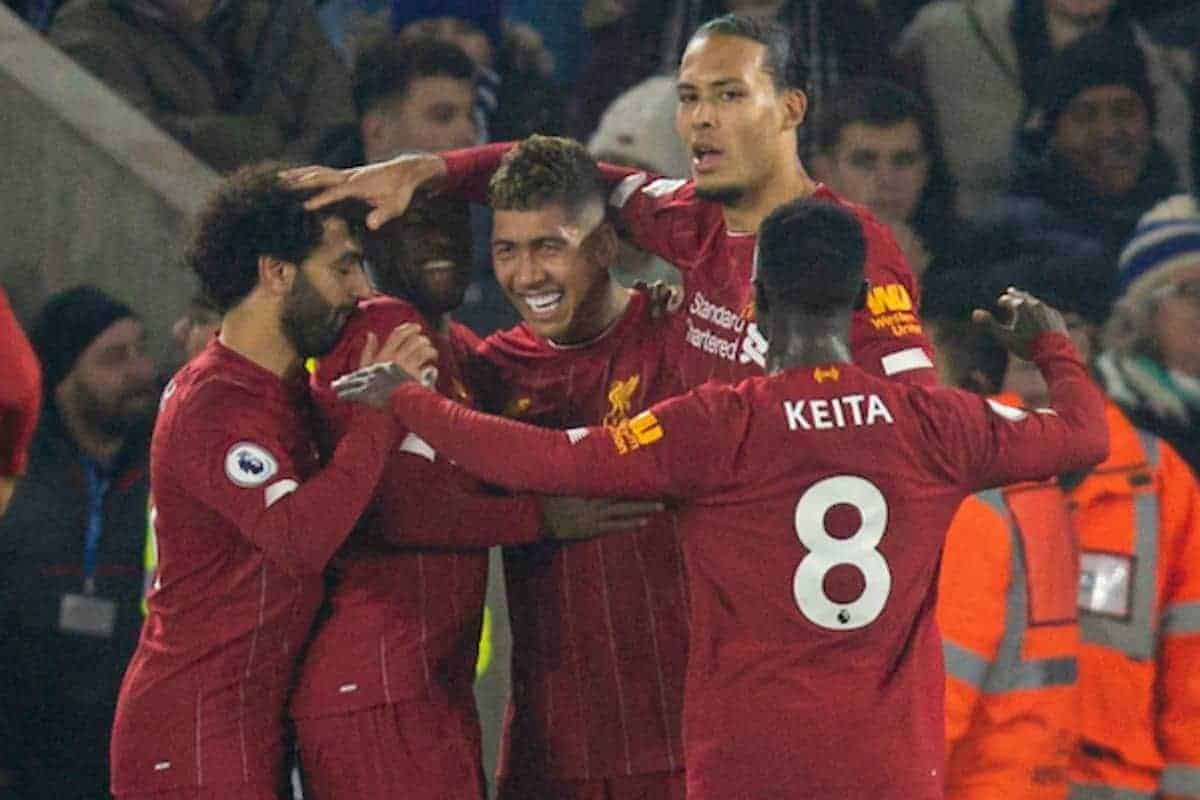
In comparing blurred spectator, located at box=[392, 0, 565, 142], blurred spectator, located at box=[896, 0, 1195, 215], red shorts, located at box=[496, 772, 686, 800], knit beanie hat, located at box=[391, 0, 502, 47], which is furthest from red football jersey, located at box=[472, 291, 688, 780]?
blurred spectator, located at box=[896, 0, 1195, 215]

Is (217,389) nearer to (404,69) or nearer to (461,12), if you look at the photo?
(404,69)

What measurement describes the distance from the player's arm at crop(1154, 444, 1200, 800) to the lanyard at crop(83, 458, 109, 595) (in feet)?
9.07

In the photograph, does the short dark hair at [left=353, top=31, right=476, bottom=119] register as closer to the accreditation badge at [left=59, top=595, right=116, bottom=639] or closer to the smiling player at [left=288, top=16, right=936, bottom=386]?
the accreditation badge at [left=59, top=595, right=116, bottom=639]

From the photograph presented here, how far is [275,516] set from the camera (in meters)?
5.89

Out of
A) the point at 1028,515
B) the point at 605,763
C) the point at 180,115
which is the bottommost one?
the point at 605,763

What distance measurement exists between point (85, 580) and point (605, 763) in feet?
6.85

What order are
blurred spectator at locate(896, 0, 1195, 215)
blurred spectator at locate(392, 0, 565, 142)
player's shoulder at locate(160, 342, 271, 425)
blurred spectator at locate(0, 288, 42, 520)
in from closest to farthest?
blurred spectator at locate(0, 288, 42, 520)
player's shoulder at locate(160, 342, 271, 425)
blurred spectator at locate(392, 0, 565, 142)
blurred spectator at locate(896, 0, 1195, 215)

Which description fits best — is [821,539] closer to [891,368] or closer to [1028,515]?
[891,368]

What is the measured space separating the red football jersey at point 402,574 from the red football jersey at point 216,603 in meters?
0.08

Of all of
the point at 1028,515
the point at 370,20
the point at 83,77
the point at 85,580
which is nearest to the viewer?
the point at 1028,515

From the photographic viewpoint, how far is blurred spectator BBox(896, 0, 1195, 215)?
978 cm

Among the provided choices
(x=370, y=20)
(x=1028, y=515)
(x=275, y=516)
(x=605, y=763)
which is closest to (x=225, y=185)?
(x=275, y=516)

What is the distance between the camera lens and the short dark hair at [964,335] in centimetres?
725

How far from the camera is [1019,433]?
5758mm
